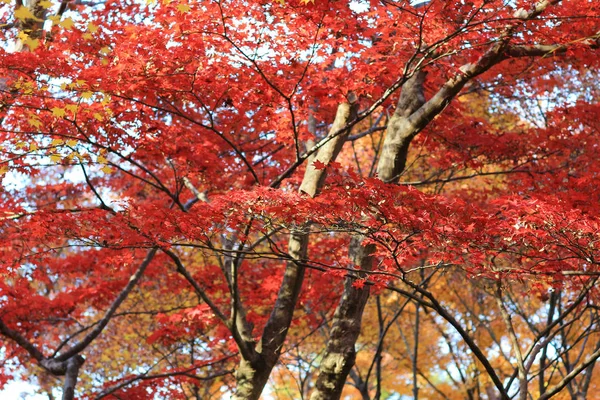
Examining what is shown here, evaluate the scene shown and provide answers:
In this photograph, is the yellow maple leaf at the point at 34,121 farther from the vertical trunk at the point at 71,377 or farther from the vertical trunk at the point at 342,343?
the vertical trunk at the point at 71,377

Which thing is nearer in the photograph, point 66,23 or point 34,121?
point 66,23

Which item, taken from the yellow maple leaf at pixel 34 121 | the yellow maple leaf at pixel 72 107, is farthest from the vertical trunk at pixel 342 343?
the yellow maple leaf at pixel 34 121

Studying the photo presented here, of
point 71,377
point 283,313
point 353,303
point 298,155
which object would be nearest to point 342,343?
point 353,303

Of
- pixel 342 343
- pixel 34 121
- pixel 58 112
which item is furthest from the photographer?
pixel 342 343

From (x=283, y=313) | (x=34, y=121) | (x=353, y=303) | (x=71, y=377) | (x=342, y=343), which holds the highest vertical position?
(x=34, y=121)

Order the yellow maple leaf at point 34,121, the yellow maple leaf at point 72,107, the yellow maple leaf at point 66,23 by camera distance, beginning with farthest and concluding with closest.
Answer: the yellow maple leaf at point 34,121 < the yellow maple leaf at point 72,107 < the yellow maple leaf at point 66,23

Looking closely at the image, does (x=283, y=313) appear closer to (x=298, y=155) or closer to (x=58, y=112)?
(x=298, y=155)

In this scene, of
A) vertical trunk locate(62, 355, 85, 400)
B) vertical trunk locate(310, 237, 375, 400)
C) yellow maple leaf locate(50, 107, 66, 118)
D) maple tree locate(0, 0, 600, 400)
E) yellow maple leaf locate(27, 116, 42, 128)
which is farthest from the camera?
vertical trunk locate(62, 355, 85, 400)

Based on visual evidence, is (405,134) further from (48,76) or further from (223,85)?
(48,76)

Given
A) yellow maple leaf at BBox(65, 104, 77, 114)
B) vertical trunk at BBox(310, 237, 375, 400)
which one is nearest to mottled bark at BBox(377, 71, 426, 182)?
vertical trunk at BBox(310, 237, 375, 400)

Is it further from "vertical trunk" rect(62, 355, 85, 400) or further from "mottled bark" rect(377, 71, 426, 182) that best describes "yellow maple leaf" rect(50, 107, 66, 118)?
"vertical trunk" rect(62, 355, 85, 400)

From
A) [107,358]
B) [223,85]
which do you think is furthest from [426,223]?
[107,358]

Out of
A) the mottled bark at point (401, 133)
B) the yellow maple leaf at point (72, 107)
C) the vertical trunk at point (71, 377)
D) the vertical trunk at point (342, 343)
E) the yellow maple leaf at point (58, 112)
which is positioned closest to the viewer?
the yellow maple leaf at point (58, 112)

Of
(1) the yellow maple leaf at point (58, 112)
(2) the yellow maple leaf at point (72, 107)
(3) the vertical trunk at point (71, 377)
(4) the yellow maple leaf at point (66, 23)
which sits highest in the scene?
(2) the yellow maple leaf at point (72, 107)
